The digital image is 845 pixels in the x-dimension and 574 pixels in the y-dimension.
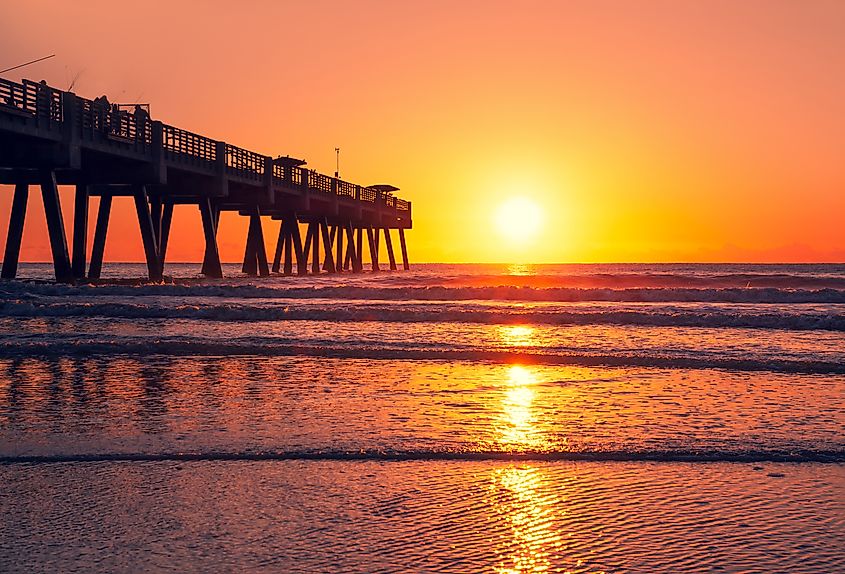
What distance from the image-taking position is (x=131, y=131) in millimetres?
31938

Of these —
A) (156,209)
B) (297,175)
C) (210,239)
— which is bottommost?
(210,239)

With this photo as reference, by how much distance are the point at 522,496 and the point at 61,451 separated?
10.5ft

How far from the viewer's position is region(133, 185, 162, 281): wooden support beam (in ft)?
117

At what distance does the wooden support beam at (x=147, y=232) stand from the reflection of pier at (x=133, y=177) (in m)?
0.04

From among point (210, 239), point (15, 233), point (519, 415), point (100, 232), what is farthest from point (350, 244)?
point (519, 415)

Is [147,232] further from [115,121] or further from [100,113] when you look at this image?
[100,113]

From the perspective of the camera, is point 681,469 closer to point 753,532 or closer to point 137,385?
point 753,532

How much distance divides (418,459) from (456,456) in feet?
0.84

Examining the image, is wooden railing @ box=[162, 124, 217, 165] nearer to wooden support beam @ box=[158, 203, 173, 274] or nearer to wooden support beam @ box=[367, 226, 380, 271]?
wooden support beam @ box=[158, 203, 173, 274]

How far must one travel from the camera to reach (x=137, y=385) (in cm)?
907

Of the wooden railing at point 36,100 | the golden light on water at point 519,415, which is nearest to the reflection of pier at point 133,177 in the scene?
the wooden railing at point 36,100

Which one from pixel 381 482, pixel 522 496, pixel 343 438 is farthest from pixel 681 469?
pixel 343 438

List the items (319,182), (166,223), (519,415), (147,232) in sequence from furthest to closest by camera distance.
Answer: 1. (319,182)
2. (166,223)
3. (147,232)
4. (519,415)

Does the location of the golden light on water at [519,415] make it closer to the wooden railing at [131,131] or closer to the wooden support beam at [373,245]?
the wooden railing at [131,131]
